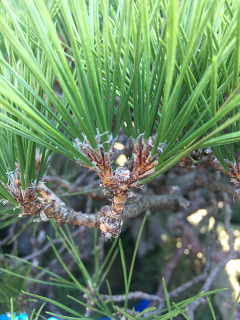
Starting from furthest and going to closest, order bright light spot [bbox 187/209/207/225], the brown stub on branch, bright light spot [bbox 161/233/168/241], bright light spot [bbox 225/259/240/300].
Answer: bright light spot [bbox 161/233/168/241] < bright light spot [bbox 187/209/207/225] < bright light spot [bbox 225/259/240/300] < the brown stub on branch

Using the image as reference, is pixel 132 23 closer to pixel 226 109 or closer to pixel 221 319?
pixel 226 109

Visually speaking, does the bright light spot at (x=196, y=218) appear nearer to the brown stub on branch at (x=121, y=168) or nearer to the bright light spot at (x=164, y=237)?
the bright light spot at (x=164, y=237)

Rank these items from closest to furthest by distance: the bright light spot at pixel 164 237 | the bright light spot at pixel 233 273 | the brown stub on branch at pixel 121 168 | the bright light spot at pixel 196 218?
the brown stub on branch at pixel 121 168
the bright light spot at pixel 233 273
the bright light spot at pixel 196 218
the bright light spot at pixel 164 237

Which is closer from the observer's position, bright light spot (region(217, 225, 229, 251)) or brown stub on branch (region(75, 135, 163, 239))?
brown stub on branch (region(75, 135, 163, 239))

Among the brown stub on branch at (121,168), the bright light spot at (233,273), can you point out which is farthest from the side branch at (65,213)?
the bright light spot at (233,273)

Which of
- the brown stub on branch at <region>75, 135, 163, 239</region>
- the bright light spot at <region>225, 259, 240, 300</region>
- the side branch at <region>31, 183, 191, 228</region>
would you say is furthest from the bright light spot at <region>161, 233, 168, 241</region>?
the brown stub on branch at <region>75, 135, 163, 239</region>

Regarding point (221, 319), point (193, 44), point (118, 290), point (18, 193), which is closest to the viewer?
point (193, 44)

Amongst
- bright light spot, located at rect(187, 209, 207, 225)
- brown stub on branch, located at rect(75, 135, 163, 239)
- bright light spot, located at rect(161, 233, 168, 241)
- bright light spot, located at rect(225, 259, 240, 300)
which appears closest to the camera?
brown stub on branch, located at rect(75, 135, 163, 239)

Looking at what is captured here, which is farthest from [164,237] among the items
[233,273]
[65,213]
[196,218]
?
[65,213]

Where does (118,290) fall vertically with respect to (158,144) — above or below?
below

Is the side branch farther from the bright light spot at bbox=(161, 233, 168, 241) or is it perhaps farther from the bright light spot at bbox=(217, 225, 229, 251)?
the bright light spot at bbox=(161, 233, 168, 241)

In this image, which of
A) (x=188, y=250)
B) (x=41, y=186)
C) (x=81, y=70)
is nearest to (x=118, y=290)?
(x=188, y=250)
